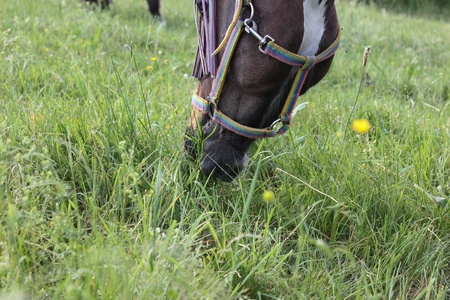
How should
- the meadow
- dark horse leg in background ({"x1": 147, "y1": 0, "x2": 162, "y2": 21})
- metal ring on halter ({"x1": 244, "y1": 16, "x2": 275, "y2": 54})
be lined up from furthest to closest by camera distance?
dark horse leg in background ({"x1": 147, "y1": 0, "x2": 162, "y2": 21}), metal ring on halter ({"x1": 244, "y1": 16, "x2": 275, "y2": 54}), the meadow

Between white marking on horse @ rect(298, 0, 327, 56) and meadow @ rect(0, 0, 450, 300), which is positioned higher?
white marking on horse @ rect(298, 0, 327, 56)

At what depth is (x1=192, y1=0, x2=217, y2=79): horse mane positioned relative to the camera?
165 cm

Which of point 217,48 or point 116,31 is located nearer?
point 217,48

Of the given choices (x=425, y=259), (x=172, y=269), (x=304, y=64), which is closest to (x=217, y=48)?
(x=304, y=64)

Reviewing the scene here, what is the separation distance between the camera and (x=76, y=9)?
199 inches

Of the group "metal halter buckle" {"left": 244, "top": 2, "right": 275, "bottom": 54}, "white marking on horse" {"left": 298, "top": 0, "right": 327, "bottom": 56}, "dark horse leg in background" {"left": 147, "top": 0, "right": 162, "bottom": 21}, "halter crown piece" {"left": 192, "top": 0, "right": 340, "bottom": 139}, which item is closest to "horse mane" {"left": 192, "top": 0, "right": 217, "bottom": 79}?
"halter crown piece" {"left": 192, "top": 0, "right": 340, "bottom": 139}

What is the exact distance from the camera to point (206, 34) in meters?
1.67

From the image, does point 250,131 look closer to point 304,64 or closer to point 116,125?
point 304,64

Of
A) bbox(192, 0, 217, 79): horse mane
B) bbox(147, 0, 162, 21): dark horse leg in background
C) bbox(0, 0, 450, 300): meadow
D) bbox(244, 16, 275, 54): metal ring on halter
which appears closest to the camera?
bbox(0, 0, 450, 300): meadow

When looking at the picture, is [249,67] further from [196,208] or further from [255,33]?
[196,208]

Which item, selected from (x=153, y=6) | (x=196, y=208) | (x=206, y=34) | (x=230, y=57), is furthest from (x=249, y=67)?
(x=153, y=6)

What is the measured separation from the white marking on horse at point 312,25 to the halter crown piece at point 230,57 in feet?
0.13

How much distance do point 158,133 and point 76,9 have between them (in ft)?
12.6

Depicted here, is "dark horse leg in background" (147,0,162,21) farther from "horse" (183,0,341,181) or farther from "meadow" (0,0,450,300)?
"horse" (183,0,341,181)
